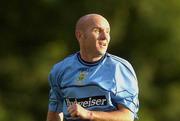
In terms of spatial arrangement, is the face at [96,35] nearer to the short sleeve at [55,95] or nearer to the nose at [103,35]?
the nose at [103,35]

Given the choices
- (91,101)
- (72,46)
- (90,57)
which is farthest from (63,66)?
(72,46)

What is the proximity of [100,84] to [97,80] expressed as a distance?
0.11 feet

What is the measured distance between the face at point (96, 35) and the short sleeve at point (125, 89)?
0.13m

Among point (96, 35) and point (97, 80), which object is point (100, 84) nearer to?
point (97, 80)

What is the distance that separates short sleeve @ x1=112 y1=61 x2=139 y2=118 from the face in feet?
0.44

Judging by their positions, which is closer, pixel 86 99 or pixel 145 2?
pixel 86 99

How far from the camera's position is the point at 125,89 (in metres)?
5.31

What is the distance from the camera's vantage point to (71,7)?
13750 mm

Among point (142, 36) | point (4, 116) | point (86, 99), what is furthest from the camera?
point (142, 36)

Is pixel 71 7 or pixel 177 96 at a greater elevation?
pixel 71 7

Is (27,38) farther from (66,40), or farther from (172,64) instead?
(172,64)

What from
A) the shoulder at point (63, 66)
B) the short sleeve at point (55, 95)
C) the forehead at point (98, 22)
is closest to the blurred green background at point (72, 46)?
the short sleeve at point (55, 95)

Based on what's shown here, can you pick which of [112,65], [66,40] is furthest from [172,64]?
[112,65]

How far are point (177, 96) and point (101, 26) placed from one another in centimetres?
907
